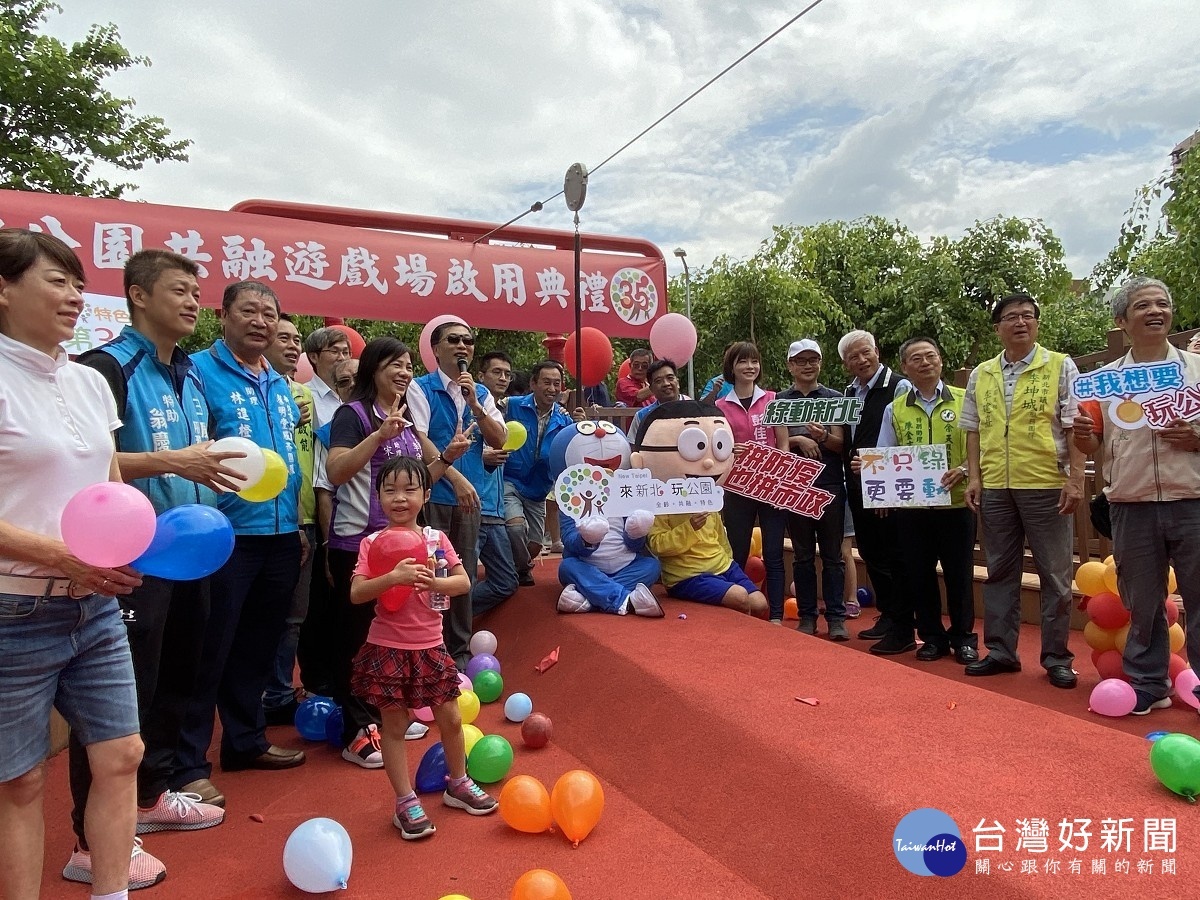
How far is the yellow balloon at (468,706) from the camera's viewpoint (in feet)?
12.9

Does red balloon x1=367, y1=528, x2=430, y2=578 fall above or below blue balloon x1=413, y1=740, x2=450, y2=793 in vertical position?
above

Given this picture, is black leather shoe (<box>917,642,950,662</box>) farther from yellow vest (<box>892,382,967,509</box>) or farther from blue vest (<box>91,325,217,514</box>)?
blue vest (<box>91,325,217,514</box>)

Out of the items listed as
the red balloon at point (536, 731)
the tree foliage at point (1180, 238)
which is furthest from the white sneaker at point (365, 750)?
the tree foliage at point (1180, 238)

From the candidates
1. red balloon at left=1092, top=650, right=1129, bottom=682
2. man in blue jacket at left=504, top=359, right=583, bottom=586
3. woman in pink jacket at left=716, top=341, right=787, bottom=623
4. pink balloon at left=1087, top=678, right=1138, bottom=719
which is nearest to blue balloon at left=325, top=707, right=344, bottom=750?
man in blue jacket at left=504, top=359, right=583, bottom=586

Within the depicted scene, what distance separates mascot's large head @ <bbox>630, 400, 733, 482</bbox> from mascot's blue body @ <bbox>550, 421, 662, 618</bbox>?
0.18 m

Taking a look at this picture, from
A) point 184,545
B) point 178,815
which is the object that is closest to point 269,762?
point 178,815

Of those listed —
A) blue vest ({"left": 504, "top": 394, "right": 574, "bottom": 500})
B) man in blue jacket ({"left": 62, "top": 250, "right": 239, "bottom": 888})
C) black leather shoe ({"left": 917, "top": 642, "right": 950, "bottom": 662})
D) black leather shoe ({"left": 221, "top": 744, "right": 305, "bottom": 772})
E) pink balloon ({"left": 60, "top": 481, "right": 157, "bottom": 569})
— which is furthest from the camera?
blue vest ({"left": 504, "top": 394, "right": 574, "bottom": 500})

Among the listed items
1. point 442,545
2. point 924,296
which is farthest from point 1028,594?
point 924,296

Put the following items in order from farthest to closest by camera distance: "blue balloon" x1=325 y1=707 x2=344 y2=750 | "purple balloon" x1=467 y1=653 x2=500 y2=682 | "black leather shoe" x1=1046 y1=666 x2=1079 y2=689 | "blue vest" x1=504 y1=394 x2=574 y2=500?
1. "blue vest" x1=504 y1=394 x2=574 y2=500
2. "purple balloon" x1=467 y1=653 x2=500 y2=682
3. "black leather shoe" x1=1046 y1=666 x2=1079 y2=689
4. "blue balloon" x1=325 y1=707 x2=344 y2=750

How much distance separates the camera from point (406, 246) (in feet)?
23.6

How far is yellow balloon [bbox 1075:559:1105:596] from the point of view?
4.74m

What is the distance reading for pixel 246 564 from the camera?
329cm

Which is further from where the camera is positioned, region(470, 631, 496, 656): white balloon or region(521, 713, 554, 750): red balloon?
region(470, 631, 496, 656): white balloon

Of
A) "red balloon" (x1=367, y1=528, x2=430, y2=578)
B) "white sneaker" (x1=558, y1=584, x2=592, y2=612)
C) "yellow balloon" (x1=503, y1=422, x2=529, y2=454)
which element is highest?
"yellow balloon" (x1=503, y1=422, x2=529, y2=454)
